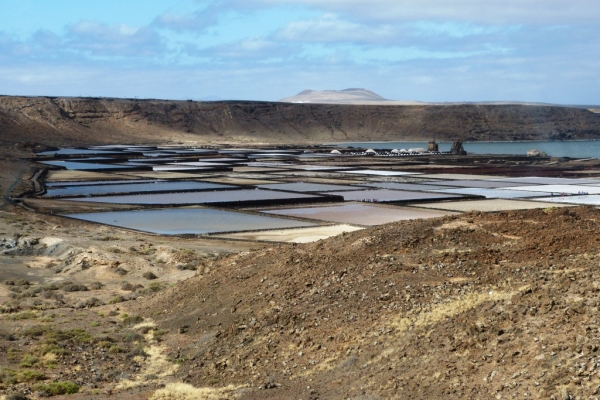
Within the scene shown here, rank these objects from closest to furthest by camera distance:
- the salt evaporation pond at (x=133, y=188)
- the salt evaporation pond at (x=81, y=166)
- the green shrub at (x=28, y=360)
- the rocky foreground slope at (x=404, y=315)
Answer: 1. the rocky foreground slope at (x=404, y=315)
2. the green shrub at (x=28, y=360)
3. the salt evaporation pond at (x=133, y=188)
4. the salt evaporation pond at (x=81, y=166)

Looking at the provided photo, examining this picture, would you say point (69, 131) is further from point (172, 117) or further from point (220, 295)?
point (220, 295)

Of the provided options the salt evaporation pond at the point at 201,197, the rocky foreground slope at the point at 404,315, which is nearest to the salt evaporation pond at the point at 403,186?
the salt evaporation pond at the point at 201,197

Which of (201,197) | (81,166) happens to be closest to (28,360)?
(201,197)

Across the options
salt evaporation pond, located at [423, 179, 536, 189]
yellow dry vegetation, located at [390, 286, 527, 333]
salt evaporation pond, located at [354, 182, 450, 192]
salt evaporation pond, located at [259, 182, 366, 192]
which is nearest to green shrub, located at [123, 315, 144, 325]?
yellow dry vegetation, located at [390, 286, 527, 333]

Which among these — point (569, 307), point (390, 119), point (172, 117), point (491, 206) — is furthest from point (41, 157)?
point (390, 119)

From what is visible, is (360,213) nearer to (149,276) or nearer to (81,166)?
(149,276)

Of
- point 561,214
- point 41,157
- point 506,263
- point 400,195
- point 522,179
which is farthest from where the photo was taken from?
point 41,157

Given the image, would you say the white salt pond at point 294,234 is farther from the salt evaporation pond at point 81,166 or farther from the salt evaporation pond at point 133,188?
the salt evaporation pond at point 81,166
